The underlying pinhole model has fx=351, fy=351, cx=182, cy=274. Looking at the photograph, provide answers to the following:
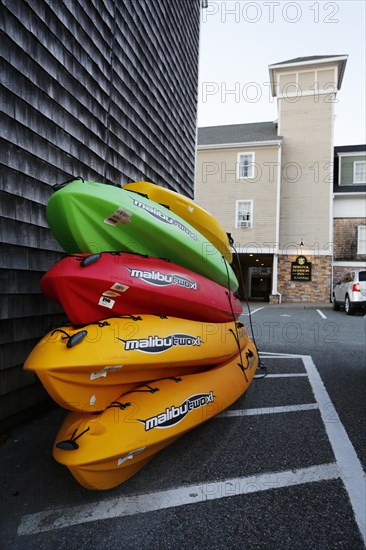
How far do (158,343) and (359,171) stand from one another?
19.4 meters

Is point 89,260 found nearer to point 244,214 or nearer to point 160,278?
point 160,278

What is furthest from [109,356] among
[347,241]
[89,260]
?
[347,241]

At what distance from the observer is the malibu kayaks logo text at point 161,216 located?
231 centimetres

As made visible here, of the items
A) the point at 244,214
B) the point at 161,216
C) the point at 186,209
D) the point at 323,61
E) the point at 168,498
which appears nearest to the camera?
the point at 168,498

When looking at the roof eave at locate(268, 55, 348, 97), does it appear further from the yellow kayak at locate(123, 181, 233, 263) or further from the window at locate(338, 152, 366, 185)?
the yellow kayak at locate(123, 181, 233, 263)

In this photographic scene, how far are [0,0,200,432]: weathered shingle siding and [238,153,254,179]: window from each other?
41.4 ft

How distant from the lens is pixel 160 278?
2.26 metres

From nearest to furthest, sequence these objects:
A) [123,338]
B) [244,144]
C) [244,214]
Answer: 1. [123,338]
2. [244,144]
3. [244,214]

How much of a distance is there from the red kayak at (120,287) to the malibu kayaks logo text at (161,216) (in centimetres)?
28

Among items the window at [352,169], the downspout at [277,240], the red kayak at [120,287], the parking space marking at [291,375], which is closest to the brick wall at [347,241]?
the window at [352,169]

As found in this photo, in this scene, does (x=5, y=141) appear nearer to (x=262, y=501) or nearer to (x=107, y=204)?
(x=107, y=204)

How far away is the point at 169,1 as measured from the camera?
5.57m

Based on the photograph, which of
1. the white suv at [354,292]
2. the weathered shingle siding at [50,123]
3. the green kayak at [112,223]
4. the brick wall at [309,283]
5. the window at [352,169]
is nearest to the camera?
the green kayak at [112,223]

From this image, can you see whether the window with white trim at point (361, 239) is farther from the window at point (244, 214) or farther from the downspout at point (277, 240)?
the window at point (244, 214)
